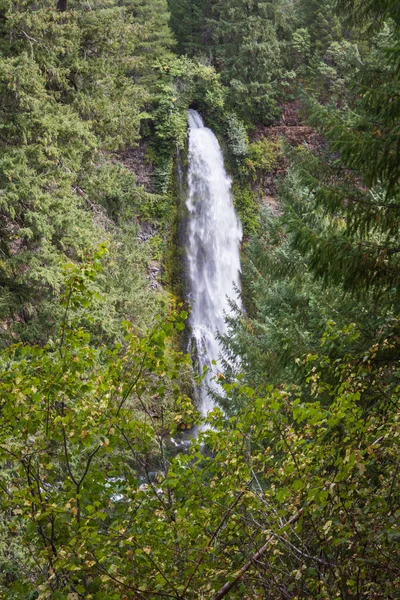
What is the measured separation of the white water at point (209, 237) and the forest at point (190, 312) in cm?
43

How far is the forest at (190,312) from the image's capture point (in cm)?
328

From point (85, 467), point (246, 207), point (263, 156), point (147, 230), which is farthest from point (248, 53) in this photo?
point (85, 467)

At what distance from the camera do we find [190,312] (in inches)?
281

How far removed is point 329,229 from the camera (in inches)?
245

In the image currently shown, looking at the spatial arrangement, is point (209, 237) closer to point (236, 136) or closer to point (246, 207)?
point (246, 207)

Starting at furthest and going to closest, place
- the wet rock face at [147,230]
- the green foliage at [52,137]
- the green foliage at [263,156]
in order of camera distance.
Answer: the green foliage at [263,156]
the wet rock face at [147,230]
the green foliage at [52,137]

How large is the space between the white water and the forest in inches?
16.7

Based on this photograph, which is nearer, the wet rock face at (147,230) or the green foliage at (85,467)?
the green foliage at (85,467)

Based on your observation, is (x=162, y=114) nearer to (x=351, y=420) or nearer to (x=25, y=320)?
(x=25, y=320)

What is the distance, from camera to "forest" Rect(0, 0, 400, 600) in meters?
3.28

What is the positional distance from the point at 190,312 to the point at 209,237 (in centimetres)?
1539

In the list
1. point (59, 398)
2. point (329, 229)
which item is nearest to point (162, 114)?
point (329, 229)

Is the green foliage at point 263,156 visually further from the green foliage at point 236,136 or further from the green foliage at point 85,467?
the green foliage at point 85,467

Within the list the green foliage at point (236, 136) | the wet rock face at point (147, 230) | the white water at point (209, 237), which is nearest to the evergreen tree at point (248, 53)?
the green foliage at point (236, 136)
